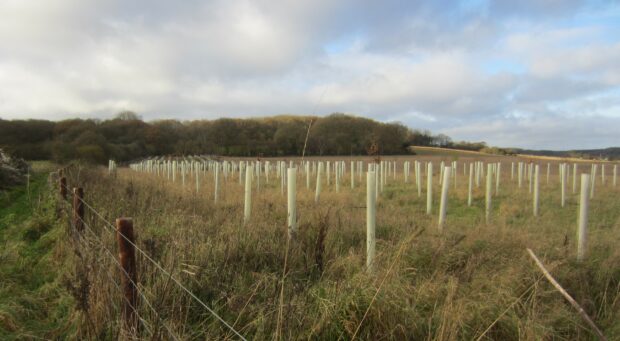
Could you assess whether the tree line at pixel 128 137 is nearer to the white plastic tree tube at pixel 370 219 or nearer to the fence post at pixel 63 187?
the fence post at pixel 63 187

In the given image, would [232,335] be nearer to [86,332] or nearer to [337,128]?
[86,332]

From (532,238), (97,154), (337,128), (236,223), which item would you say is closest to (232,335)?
(236,223)

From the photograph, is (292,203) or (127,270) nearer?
(127,270)

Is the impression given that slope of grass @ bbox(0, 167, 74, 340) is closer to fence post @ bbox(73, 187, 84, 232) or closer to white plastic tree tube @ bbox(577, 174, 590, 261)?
fence post @ bbox(73, 187, 84, 232)

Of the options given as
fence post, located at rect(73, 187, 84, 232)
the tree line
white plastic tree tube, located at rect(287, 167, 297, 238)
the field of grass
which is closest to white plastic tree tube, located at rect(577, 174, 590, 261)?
the field of grass

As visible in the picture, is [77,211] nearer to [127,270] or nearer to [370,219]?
[127,270]

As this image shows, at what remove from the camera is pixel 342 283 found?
341cm

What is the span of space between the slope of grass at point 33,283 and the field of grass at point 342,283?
1.42 ft

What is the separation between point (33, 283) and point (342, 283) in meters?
3.55

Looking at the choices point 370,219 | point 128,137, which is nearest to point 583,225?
point 370,219

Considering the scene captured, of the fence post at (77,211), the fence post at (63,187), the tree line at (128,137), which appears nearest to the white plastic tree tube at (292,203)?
the fence post at (77,211)

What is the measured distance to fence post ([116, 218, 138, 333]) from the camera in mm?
2758

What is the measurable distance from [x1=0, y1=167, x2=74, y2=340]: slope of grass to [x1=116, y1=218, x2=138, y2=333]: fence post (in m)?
0.79

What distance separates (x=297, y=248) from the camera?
15.5ft
